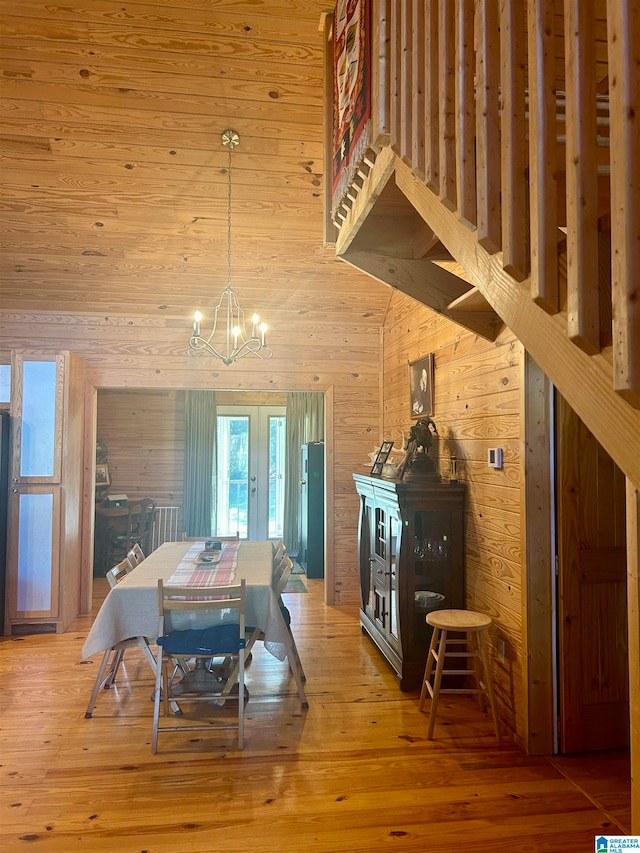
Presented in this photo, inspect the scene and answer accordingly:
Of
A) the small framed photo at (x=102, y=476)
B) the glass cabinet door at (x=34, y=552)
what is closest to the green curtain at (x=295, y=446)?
the small framed photo at (x=102, y=476)

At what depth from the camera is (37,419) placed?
4.59 metres

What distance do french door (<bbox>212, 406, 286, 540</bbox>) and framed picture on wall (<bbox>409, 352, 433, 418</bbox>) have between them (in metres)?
3.82

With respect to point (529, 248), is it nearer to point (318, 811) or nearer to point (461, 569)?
point (318, 811)

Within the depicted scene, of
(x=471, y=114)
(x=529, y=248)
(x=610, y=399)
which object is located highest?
(x=471, y=114)

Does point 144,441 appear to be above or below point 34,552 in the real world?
above

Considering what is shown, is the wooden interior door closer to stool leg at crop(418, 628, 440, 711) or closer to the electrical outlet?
the electrical outlet

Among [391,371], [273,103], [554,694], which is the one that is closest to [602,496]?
[554,694]

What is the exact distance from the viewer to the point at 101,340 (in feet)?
16.8

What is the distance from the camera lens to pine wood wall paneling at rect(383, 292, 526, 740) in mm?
2850

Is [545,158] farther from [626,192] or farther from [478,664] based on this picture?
[478,664]

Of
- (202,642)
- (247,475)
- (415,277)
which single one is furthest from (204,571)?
(247,475)

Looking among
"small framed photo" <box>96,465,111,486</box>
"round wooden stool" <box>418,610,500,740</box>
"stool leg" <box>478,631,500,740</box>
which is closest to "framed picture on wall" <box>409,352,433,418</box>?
"round wooden stool" <box>418,610,500,740</box>

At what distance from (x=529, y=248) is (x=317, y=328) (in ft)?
13.9

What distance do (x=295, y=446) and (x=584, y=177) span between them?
6.98 metres
